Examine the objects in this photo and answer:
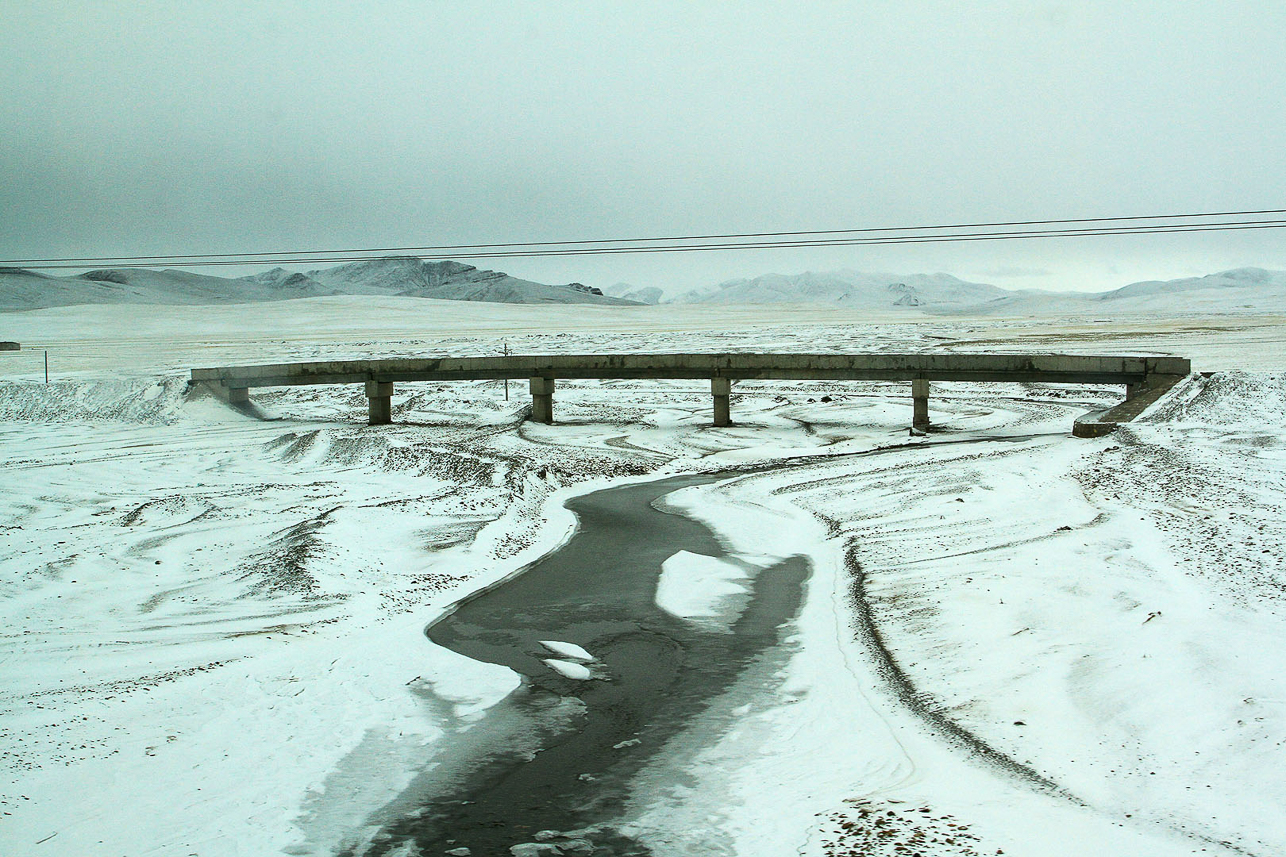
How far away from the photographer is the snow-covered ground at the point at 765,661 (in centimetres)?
660

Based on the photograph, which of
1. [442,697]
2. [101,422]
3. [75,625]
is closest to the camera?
[442,697]

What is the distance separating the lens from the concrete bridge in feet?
97.1

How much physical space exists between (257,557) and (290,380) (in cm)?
2306

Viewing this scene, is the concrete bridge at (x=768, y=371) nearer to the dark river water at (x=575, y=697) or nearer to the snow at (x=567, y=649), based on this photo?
the dark river water at (x=575, y=697)

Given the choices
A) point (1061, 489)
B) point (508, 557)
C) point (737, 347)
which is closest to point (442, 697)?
point (508, 557)

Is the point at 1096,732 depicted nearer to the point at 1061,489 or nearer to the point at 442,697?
the point at 442,697

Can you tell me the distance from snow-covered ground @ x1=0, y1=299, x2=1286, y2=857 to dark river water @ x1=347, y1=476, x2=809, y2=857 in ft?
0.87

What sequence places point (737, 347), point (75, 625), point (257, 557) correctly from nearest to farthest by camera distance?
point (75, 625), point (257, 557), point (737, 347)

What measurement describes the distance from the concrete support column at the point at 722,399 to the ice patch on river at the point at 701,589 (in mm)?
17408

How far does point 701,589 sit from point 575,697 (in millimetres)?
4055

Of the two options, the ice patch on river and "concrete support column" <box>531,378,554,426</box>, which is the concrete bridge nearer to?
"concrete support column" <box>531,378,554,426</box>

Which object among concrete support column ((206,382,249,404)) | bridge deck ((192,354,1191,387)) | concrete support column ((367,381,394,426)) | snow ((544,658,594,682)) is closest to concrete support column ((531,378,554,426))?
bridge deck ((192,354,1191,387))

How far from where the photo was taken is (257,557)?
14586mm

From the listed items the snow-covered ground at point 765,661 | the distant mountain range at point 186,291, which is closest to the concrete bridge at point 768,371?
the snow-covered ground at point 765,661
